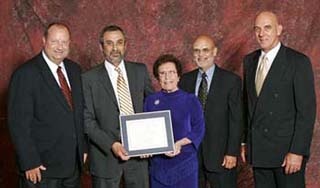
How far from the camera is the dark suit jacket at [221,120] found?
13.2ft

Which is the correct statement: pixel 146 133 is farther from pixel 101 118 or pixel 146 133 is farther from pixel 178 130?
pixel 101 118

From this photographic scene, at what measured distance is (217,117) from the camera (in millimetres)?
4035

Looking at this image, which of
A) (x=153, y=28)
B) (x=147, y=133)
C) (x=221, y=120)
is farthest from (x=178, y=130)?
(x=153, y=28)

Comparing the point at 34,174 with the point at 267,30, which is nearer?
the point at 34,174

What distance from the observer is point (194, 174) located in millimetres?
3715

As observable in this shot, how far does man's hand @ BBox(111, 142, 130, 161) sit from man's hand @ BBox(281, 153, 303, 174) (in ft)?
3.10

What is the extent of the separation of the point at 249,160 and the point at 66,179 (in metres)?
1.13

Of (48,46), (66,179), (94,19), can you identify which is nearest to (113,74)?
(48,46)

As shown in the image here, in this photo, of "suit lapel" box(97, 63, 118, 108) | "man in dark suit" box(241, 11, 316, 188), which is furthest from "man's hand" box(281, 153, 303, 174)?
"suit lapel" box(97, 63, 118, 108)

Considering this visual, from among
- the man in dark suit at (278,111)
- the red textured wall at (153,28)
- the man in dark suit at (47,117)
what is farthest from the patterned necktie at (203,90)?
the red textured wall at (153,28)

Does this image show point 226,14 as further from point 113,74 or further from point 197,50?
point 113,74

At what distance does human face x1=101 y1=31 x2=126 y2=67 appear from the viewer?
3777 mm

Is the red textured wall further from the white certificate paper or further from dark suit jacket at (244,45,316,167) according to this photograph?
the white certificate paper

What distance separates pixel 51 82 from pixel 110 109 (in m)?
0.38
